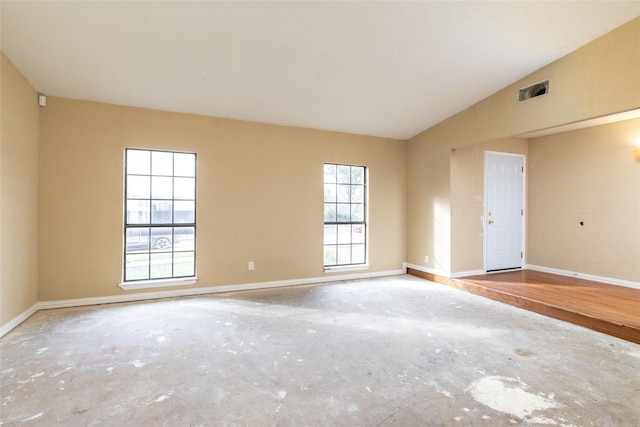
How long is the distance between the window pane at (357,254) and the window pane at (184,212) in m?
2.69

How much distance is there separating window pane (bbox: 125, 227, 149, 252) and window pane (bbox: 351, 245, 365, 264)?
10.5ft

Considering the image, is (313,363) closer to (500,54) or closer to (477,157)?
(500,54)

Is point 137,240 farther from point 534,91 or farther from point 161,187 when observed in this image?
point 534,91

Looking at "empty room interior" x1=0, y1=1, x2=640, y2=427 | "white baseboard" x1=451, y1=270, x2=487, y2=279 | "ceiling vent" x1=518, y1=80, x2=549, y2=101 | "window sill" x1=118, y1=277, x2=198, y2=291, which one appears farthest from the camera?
"white baseboard" x1=451, y1=270, x2=487, y2=279

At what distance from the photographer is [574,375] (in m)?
2.35

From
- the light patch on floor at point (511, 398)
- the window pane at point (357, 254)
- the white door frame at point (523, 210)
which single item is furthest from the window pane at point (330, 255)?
the light patch on floor at point (511, 398)

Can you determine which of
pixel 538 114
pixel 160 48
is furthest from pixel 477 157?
pixel 160 48

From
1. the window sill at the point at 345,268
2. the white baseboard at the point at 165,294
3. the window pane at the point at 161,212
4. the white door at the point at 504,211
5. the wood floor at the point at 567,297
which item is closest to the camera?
the wood floor at the point at 567,297

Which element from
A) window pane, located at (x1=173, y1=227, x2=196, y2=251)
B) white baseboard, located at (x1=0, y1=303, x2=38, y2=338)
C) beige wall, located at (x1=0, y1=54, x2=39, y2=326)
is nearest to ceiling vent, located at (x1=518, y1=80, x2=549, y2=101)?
window pane, located at (x1=173, y1=227, x2=196, y2=251)

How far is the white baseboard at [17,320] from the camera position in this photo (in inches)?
118

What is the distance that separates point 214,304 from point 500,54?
14.4 ft

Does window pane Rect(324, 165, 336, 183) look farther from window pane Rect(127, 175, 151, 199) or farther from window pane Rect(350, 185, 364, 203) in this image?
window pane Rect(127, 175, 151, 199)

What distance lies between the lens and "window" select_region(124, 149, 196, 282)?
4180mm

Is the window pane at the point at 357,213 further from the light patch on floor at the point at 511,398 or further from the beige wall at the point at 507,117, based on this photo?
the light patch on floor at the point at 511,398
